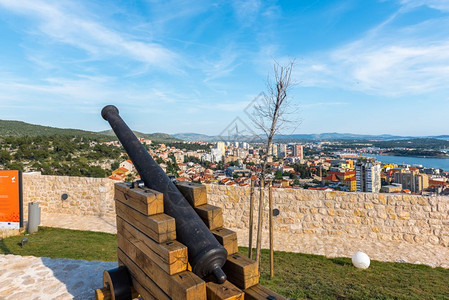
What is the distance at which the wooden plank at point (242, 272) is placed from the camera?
2069 mm

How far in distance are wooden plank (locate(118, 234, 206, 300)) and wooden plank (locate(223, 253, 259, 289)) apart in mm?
316

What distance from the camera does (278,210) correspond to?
7.62m

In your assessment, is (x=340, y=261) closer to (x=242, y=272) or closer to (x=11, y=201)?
(x=242, y=272)

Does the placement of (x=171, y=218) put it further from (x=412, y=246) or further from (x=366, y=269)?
(x=412, y=246)

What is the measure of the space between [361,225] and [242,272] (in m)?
6.04

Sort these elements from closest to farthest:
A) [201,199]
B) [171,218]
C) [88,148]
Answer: [171,218] → [201,199] → [88,148]

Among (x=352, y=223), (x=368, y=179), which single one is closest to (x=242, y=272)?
(x=352, y=223)

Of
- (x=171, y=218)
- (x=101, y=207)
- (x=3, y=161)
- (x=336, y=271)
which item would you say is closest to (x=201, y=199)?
(x=171, y=218)

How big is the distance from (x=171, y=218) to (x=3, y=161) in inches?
855

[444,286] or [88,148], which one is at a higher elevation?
[88,148]

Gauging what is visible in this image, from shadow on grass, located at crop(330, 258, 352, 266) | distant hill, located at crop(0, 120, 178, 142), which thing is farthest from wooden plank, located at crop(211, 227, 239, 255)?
distant hill, located at crop(0, 120, 178, 142)

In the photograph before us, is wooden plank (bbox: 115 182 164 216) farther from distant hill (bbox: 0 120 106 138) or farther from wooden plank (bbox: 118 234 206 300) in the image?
distant hill (bbox: 0 120 106 138)

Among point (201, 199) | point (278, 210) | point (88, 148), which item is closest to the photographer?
point (201, 199)

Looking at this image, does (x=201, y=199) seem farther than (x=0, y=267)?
No
